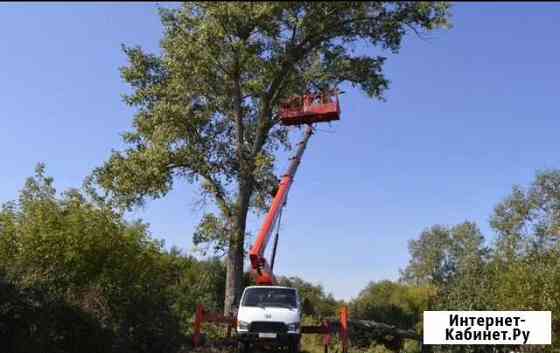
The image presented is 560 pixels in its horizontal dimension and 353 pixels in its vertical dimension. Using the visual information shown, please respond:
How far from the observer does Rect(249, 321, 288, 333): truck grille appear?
17453mm

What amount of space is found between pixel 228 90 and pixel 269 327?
10.8 m

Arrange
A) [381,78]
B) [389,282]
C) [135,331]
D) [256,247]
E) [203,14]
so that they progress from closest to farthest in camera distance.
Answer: [135,331], [256,247], [203,14], [381,78], [389,282]

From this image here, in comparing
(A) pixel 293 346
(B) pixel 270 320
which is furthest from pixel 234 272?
(A) pixel 293 346

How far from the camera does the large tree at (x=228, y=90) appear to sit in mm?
22219

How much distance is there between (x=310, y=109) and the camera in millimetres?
23688

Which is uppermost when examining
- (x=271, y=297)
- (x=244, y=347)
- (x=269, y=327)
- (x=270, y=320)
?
(x=271, y=297)

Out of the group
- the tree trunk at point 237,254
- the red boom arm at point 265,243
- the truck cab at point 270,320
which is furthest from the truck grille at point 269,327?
the tree trunk at point 237,254

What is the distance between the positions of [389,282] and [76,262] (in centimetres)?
5398

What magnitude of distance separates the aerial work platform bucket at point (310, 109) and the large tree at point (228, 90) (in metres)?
0.45

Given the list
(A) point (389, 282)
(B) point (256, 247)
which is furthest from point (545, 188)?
(B) point (256, 247)

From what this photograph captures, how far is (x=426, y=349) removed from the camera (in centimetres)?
2598

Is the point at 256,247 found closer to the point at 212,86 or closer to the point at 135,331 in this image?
the point at 135,331

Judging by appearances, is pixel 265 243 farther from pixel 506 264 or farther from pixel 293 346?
pixel 506 264

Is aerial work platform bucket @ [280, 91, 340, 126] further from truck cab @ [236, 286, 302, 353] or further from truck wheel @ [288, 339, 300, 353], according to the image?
truck wheel @ [288, 339, 300, 353]
